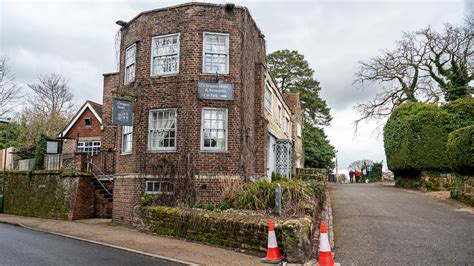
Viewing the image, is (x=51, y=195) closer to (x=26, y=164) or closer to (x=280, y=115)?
(x=26, y=164)

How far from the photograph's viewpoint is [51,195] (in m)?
20.7

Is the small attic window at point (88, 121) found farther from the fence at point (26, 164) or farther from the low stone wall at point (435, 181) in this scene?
the low stone wall at point (435, 181)

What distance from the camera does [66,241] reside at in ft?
40.7

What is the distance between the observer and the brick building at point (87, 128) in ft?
103

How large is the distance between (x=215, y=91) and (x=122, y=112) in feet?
12.0

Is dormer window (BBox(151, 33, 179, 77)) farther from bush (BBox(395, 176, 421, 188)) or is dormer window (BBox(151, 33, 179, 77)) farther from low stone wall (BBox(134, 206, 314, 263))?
bush (BBox(395, 176, 421, 188))

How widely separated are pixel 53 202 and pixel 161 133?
853 centimetres

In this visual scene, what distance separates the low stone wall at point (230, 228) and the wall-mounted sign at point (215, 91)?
456 centimetres

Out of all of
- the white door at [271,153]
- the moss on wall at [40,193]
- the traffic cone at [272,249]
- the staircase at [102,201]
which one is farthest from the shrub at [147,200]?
the white door at [271,153]

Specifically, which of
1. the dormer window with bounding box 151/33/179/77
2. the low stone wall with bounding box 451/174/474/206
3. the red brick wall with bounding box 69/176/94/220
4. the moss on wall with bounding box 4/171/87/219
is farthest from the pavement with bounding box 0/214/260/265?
the low stone wall with bounding box 451/174/474/206

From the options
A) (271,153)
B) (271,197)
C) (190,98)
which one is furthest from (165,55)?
(271,153)

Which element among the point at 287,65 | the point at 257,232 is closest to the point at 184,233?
the point at 257,232

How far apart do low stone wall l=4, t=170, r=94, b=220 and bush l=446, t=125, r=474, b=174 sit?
16.9 metres

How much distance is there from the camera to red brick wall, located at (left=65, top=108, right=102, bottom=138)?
31.3 m
